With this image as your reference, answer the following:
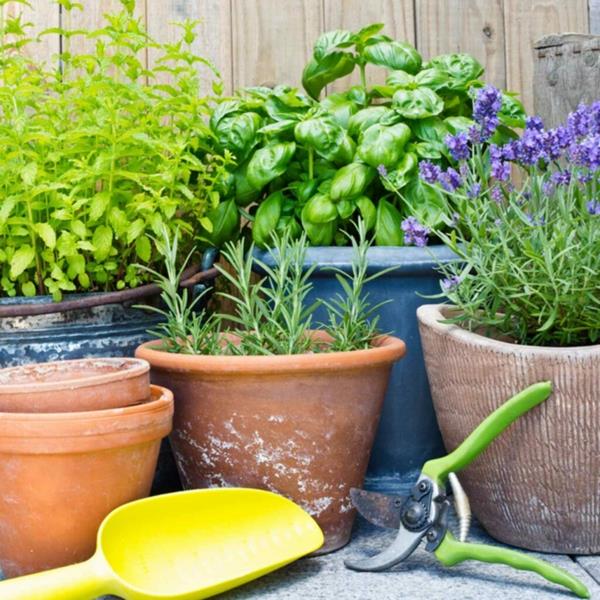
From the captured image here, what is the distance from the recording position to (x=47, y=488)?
54.9 inches

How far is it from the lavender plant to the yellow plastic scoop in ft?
1.39

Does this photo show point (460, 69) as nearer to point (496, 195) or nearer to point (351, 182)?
point (351, 182)

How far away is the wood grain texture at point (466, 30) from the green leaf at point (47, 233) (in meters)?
1.17

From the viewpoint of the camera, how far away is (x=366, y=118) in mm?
2000

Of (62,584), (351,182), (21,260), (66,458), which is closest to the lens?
(62,584)

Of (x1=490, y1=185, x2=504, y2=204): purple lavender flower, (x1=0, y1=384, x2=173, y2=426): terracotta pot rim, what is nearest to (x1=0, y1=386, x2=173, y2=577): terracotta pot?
(x1=0, y1=384, x2=173, y2=426): terracotta pot rim

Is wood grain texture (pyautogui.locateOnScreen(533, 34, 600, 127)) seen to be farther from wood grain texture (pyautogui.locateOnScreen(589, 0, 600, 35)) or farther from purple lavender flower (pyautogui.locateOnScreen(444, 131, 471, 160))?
purple lavender flower (pyautogui.locateOnScreen(444, 131, 471, 160))

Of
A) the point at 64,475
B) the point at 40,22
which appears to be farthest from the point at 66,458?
the point at 40,22

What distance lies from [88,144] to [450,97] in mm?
790

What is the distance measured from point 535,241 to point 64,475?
0.78m

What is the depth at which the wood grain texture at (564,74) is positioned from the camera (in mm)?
2180

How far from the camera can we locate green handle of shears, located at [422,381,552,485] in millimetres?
1431

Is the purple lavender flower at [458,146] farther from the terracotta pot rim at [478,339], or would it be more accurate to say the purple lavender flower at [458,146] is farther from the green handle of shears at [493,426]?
the green handle of shears at [493,426]

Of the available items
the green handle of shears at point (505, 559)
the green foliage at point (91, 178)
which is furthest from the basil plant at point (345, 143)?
the green handle of shears at point (505, 559)
